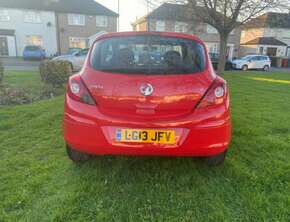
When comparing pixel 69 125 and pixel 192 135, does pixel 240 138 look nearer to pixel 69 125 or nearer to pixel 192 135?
pixel 192 135

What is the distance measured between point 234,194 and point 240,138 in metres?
1.65

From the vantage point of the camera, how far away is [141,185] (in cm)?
276

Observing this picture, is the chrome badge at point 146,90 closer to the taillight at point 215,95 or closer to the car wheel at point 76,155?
the taillight at point 215,95

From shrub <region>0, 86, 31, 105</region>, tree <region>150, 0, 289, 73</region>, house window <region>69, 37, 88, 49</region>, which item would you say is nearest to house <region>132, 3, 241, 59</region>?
tree <region>150, 0, 289, 73</region>

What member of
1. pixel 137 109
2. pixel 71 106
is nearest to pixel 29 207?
pixel 71 106

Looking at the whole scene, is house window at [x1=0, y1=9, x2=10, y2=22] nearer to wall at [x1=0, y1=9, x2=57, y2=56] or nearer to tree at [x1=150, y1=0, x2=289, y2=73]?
wall at [x1=0, y1=9, x2=57, y2=56]

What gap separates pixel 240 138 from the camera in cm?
412

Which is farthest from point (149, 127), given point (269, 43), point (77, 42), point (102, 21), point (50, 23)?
point (269, 43)

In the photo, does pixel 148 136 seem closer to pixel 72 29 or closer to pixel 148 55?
pixel 148 55

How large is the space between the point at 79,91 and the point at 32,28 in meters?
33.1

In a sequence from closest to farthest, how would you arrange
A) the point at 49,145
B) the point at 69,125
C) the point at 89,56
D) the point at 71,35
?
the point at 69,125 < the point at 89,56 < the point at 49,145 < the point at 71,35

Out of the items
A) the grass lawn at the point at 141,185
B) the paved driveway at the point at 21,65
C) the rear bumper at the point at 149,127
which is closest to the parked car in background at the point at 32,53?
the paved driveway at the point at 21,65

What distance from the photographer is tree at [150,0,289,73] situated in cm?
1418

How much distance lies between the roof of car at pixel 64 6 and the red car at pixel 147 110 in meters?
33.0
